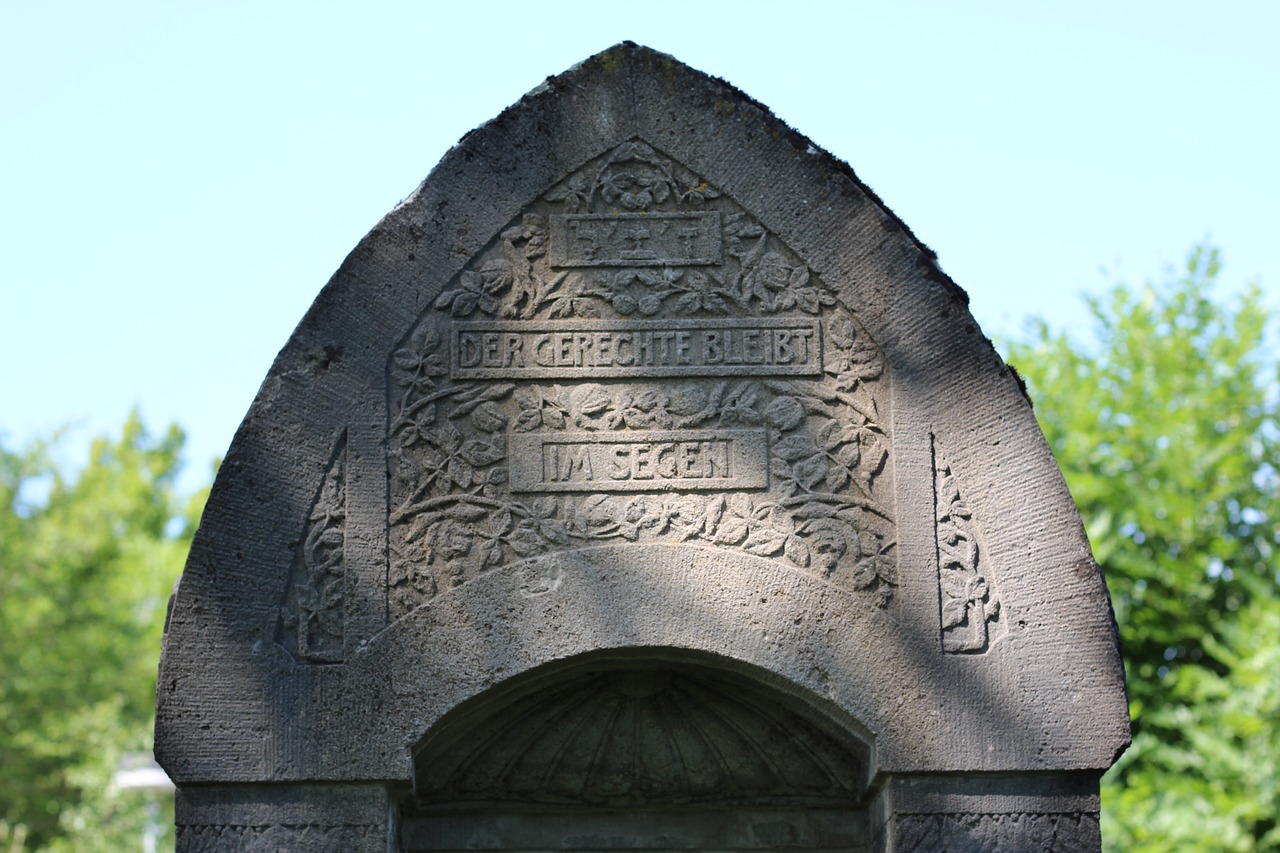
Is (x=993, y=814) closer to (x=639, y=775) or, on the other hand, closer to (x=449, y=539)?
(x=639, y=775)

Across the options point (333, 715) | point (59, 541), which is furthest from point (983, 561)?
point (59, 541)

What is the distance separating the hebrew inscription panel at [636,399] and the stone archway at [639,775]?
0.54 meters

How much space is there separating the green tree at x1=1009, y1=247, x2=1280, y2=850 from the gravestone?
905 cm

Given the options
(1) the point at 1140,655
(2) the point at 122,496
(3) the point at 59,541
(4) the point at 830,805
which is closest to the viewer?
(4) the point at 830,805

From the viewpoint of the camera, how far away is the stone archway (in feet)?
16.2

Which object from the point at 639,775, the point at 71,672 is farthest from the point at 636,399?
the point at 71,672

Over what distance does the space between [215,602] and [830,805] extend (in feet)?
6.53

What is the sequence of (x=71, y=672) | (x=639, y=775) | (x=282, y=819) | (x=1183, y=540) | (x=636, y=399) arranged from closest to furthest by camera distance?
(x=282, y=819) < (x=636, y=399) < (x=639, y=775) < (x=1183, y=540) < (x=71, y=672)

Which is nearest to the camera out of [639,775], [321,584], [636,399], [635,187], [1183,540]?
[321,584]

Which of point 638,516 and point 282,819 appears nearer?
point 282,819

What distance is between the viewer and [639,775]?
5156 mm

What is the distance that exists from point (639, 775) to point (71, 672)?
58.3ft

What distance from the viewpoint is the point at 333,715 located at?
4422 millimetres

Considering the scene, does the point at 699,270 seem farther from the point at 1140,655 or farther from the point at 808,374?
the point at 1140,655
